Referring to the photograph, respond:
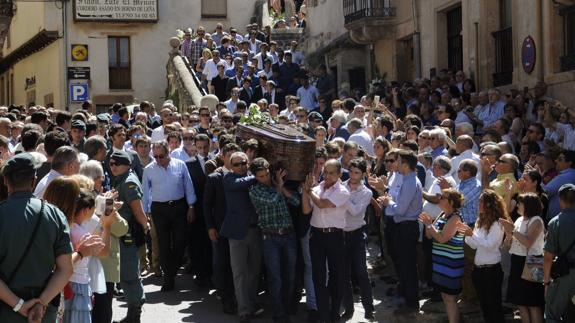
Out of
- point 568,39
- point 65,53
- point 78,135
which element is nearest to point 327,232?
point 78,135

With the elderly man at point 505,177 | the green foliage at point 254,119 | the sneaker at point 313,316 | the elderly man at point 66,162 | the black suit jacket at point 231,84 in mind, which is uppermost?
the black suit jacket at point 231,84

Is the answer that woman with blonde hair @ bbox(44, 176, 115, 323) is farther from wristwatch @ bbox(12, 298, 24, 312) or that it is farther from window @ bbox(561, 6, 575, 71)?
window @ bbox(561, 6, 575, 71)

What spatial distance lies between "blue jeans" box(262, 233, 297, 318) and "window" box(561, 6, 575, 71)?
760 centimetres

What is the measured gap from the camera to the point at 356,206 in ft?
32.6

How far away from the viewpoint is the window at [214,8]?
37750 mm

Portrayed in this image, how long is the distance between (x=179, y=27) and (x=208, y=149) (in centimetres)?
2550

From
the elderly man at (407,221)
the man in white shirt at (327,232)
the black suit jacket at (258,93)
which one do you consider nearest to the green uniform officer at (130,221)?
the man in white shirt at (327,232)

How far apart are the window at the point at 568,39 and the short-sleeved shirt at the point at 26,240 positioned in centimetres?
1155

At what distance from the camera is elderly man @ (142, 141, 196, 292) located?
11492 millimetres

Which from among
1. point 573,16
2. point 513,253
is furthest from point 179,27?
point 513,253

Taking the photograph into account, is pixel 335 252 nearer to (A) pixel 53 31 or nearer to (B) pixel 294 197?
(B) pixel 294 197

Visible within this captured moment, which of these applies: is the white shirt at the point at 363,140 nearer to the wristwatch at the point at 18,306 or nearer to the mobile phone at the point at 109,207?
the mobile phone at the point at 109,207

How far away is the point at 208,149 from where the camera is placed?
12.6 m

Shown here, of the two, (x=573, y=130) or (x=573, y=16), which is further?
(x=573, y=16)
